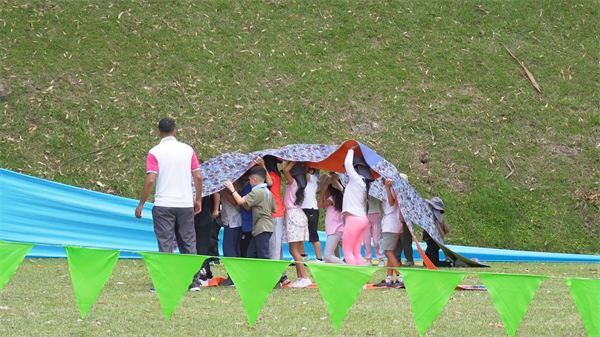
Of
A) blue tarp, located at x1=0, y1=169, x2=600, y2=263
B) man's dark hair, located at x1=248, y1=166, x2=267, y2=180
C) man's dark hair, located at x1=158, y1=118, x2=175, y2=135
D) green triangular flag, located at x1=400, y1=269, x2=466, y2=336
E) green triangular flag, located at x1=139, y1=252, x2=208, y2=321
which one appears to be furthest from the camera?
blue tarp, located at x1=0, y1=169, x2=600, y2=263

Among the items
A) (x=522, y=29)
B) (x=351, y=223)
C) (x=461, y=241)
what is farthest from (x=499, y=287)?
(x=522, y=29)

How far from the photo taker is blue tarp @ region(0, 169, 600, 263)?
9.78 metres

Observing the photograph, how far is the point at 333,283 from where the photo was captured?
4.41 metres

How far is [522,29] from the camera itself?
16312mm

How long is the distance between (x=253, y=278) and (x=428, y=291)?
1045mm

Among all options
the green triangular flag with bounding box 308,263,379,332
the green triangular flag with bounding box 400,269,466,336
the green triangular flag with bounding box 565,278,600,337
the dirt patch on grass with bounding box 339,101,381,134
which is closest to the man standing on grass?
the green triangular flag with bounding box 308,263,379,332

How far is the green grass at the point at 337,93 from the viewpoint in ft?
41.5

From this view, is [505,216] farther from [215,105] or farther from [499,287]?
[499,287]

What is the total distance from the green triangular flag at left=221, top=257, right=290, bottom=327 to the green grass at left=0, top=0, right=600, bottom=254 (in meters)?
7.96

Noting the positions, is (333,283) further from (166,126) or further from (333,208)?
(333,208)

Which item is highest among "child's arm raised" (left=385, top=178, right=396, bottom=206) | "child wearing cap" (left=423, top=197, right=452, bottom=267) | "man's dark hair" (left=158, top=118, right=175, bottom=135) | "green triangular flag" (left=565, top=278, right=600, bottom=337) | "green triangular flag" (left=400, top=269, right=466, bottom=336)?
"man's dark hair" (left=158, top=118, right=175, bottom=135)

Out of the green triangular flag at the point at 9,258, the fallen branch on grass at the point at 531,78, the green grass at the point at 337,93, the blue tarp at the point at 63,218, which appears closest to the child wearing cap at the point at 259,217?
the green triangular flag at the point at 9,258

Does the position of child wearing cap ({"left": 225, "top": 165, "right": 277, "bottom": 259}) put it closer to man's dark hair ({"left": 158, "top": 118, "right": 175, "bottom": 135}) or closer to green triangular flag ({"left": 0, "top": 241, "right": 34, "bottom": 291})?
man's dark hair ({"left": 158, "top": 118, "right": 175, "bottom": 135})

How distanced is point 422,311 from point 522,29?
13319mm
